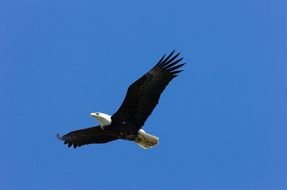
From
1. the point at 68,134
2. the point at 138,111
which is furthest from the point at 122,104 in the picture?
the point at 68,134

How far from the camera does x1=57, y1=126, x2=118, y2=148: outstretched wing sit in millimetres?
23875

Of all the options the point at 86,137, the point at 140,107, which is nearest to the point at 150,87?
the point at 140,107

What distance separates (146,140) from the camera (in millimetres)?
23156

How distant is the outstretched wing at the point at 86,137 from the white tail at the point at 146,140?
761mm

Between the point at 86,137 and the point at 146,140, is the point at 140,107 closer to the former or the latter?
the point at 146,140

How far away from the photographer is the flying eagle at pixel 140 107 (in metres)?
22.5

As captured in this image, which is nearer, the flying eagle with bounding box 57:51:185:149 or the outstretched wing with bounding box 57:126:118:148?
the flying eagle with bounding box 57:51:185:149

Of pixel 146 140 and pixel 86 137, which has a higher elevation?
pixel 86 137

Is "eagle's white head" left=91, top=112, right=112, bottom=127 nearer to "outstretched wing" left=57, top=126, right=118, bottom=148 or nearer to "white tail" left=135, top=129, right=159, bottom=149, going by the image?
"outstretched wing" left=57, top=126, right=118, bottom=148

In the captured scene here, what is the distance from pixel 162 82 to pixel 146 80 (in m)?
0.40

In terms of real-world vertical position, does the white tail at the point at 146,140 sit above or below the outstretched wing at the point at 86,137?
below

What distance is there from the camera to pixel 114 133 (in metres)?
23.1

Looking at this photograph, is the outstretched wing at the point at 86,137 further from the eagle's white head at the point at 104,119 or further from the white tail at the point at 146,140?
the white tail at the point at 146,140

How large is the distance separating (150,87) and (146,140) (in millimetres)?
1478
